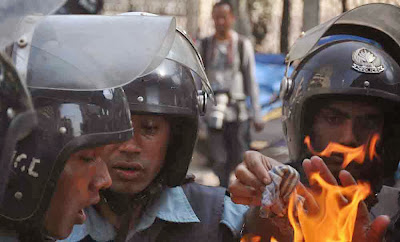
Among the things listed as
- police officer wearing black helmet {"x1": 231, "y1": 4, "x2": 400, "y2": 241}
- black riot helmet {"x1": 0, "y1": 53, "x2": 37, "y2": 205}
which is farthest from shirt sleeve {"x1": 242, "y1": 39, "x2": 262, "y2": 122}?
black riot helmet {"x1": 0, "y1": 53, "x2": 37, "y2": 205}

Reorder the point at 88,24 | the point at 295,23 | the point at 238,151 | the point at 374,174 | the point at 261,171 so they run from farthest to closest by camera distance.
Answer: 1. the point at 295,23
2. the point at 238,151
3. the point at 374,174
4. the point at 261,171
5. the point at 88,24

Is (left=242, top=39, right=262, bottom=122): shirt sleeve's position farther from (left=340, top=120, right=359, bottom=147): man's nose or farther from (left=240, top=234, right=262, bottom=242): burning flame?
(left=240, top=234, right=262, bottom=242): burning flame

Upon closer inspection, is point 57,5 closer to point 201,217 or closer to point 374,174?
point 201,217

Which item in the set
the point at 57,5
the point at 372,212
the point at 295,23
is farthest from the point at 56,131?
the point at 295,23

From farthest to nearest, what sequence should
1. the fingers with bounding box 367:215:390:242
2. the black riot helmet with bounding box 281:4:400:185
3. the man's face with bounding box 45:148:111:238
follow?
the black riot helmet with bounding box 281:4:400:185 → the fingers with bounding box 367:215:390:242 → the man's face with bounding box 45:148:111:238

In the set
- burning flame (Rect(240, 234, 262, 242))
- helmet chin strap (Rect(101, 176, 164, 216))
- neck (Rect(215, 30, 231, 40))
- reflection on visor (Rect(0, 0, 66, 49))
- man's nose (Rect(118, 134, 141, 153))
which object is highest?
reflection on visor (Rect(0, 0, 66, 49))

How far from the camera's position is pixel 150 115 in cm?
361

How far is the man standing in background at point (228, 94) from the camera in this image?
7.68 metres

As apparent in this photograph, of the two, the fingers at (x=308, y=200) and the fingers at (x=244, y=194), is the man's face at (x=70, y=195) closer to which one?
the fingers at (x=244, y=194)

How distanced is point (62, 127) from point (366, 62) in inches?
75.3

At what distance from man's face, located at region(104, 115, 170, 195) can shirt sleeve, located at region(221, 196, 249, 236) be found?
38 cm

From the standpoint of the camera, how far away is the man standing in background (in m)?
7.68

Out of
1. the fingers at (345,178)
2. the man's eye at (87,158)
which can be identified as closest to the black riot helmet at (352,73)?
the fingers at (345,178)

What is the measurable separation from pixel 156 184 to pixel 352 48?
4.15ft
